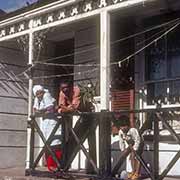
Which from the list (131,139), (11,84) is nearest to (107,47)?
(131,139)

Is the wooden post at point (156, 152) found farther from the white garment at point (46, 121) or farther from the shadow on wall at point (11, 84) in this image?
the shadow on wall at point (11, 84)

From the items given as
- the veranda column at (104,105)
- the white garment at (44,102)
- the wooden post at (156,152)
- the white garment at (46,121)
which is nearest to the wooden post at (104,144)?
the veranda column at (104,105)

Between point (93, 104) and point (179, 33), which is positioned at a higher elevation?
point (179, 33)

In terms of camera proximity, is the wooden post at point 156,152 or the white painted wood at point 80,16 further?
the white painted wood at point 80,16

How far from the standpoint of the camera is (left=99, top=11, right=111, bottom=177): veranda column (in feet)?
27.7

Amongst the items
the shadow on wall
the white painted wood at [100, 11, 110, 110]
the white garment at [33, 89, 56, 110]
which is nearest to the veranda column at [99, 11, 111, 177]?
the white painted wood at [100, 11, 110, 110]

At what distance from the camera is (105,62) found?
8.70 m

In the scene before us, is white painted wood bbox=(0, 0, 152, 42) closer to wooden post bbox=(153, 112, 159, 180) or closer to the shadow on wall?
the shadow on wall

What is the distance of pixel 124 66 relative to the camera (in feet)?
33.3

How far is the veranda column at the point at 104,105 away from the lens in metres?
8.45

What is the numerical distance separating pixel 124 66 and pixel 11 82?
335cm

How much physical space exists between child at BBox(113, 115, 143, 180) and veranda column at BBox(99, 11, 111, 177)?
0.21 m

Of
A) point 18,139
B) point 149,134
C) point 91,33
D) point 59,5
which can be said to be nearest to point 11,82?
point 18,139

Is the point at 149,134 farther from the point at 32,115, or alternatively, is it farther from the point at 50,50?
the point at 50,50
